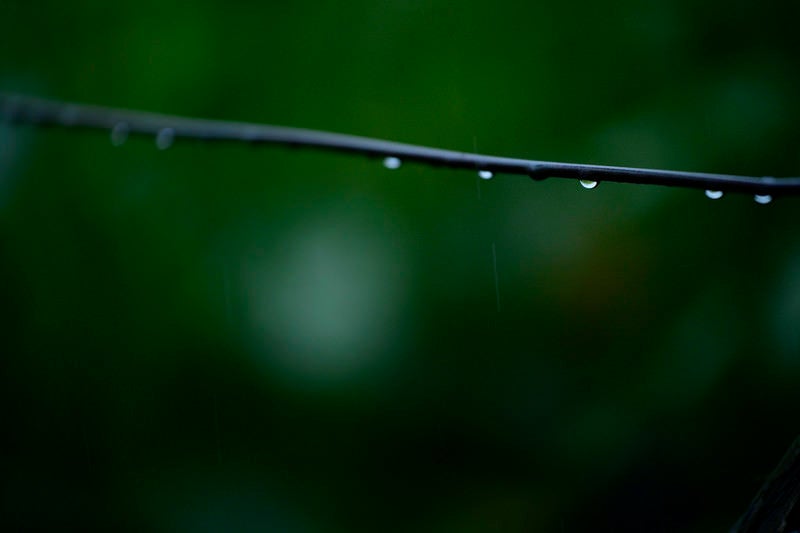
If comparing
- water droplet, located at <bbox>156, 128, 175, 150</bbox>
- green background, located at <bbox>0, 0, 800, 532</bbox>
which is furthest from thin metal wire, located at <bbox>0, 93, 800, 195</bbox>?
green background, located at <bbox>0, 0, 800, 532</bbox>

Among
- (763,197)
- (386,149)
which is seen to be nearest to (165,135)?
(386,149)

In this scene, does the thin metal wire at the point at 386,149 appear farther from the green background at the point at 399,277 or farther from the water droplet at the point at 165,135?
the green background at the point at 399,277

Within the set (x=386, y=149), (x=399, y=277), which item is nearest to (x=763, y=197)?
(x=386, y=149)

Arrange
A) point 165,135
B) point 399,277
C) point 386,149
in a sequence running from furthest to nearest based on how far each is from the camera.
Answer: point 399,277 → point 165,135 → point 386,149

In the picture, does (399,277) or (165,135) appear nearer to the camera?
(165,135)

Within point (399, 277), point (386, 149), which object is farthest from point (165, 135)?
point (399, 277)

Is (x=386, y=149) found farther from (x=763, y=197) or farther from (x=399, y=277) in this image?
(x=399, y=277)

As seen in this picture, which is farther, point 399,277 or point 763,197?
point 399,277

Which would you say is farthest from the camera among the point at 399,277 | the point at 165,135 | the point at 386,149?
the point at 399,277

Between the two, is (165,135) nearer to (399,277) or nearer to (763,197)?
(763,197)

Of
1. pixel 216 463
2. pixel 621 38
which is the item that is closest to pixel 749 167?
pixel 621 38
